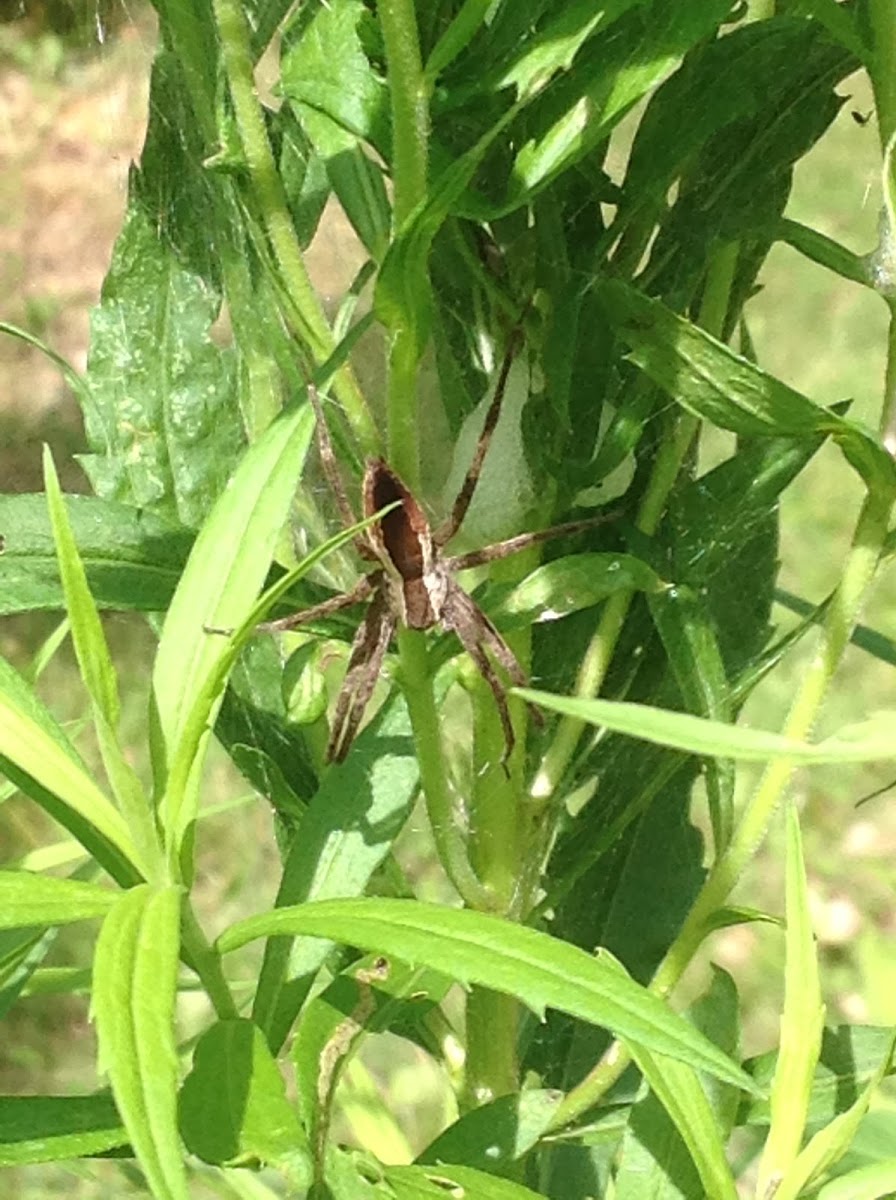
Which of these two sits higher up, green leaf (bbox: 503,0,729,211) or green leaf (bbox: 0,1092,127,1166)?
green leaf (bbox: 503,0,729,211)

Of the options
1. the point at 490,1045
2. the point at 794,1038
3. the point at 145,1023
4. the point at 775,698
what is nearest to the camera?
the point at 145,1023

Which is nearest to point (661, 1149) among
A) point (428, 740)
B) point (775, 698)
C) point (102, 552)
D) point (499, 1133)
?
point (499, 1133)

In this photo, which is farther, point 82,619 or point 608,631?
point 608,631

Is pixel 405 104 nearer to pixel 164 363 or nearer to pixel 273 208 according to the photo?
pixel 273 208

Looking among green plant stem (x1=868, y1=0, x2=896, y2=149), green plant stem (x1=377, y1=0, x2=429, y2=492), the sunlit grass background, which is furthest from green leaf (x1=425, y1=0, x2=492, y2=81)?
the sunlit grass background

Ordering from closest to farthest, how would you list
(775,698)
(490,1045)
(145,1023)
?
1. (145,1023)
2. (490,1045)
3. (775,698)

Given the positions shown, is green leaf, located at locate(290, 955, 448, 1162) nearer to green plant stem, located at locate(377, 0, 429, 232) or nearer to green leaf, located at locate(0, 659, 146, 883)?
green leaf, located at locate(0, 659, 146, 883)

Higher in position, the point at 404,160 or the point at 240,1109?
the point at 404,160
